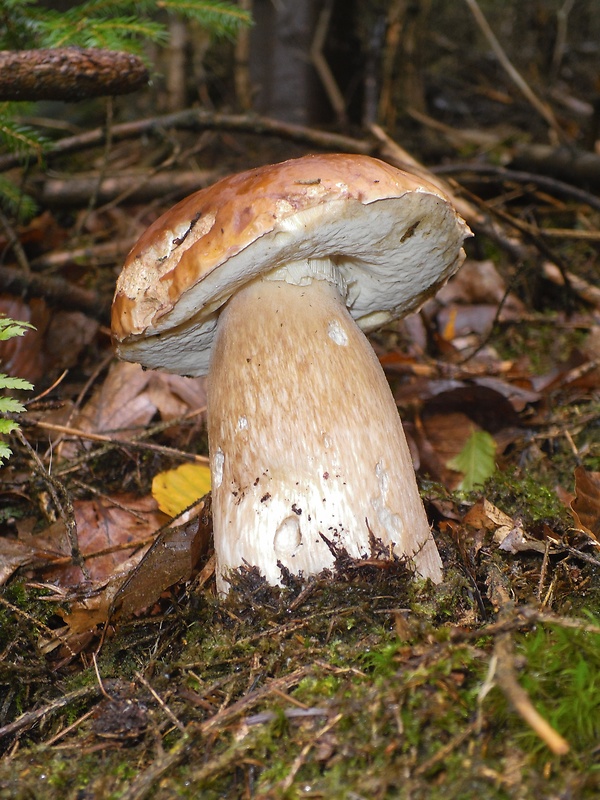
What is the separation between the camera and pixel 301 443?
6.08 feet

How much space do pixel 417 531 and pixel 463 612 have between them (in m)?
0.26

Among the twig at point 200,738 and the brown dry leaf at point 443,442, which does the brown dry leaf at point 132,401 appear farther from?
the twig at point 200,738

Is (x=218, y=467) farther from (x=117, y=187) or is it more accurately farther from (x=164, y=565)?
(x=117, y=187)

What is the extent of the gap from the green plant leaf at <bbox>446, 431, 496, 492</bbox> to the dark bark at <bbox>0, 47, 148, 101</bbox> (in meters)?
2.05

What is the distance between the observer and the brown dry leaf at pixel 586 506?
6.68 feet

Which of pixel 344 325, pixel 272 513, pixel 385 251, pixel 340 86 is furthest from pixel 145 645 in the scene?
pixel 340 86

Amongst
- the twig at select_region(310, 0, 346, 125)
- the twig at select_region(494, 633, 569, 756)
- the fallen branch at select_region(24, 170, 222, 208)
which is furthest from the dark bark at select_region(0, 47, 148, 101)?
the twig at select_region(310, 0, 346, 125)

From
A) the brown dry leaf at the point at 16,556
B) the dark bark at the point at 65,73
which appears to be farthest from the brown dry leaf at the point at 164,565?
the dark bark at the point at 65,73

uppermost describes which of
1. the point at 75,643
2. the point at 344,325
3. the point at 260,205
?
the point at 260,205

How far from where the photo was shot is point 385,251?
205 centimetres

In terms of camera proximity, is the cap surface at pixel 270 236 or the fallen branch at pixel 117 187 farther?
the fallen branch at pixel 117 187

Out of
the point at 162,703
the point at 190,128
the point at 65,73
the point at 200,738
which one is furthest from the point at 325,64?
the point at 200,738

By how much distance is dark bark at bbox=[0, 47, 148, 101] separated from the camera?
2244mm

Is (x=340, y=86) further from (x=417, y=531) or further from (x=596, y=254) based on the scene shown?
(x=417, y=531)
